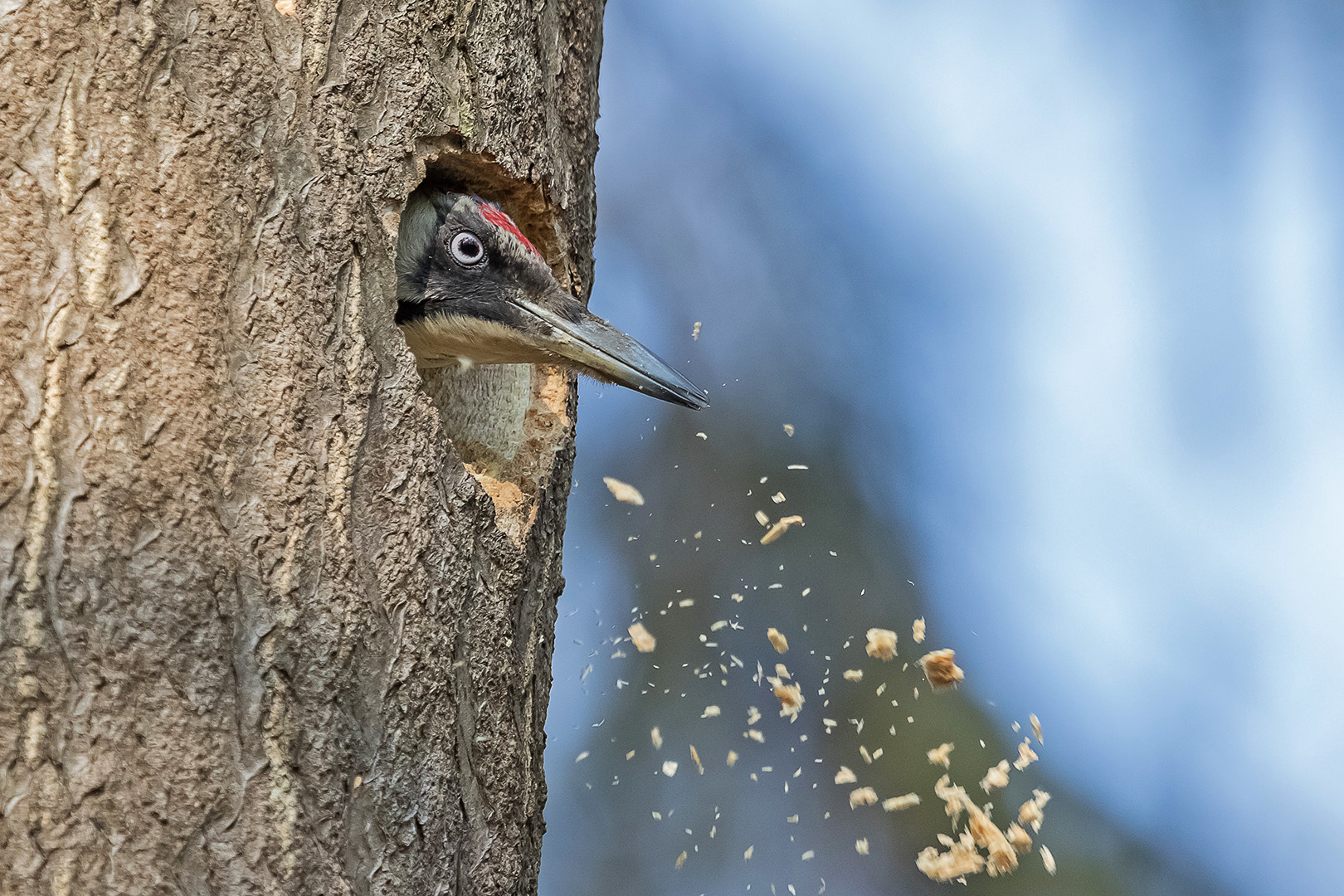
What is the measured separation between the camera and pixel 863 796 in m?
3.81

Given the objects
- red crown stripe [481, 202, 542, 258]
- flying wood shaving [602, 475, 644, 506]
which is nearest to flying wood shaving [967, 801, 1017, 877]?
red crown stripe [481, 202, 542, 258]

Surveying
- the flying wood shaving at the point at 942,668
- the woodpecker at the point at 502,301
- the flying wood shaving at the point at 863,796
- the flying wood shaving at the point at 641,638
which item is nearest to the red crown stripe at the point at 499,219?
the woodpecker at the point at 502,301

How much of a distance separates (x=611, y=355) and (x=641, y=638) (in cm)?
242

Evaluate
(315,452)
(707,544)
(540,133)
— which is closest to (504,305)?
(540,133)

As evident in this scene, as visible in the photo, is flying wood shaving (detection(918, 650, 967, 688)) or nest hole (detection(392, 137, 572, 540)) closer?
nest hole (detection(392, 137, 572, 540))

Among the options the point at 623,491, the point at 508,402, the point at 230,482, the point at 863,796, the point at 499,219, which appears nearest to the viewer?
the point at 230,482

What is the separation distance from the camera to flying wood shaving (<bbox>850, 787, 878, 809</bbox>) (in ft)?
12.4

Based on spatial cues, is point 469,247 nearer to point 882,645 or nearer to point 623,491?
point 882,645

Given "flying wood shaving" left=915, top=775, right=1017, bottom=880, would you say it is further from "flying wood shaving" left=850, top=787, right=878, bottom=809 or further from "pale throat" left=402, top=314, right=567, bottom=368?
"pale throat" left=402, top=314, right=567, bottom=368

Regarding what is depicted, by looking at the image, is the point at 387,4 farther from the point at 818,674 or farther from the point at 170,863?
the point at 818,674

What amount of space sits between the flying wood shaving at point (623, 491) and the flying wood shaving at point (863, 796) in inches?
52.5

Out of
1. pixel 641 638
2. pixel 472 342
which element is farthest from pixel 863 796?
pixel 472 342

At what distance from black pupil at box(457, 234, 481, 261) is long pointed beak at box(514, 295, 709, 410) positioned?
0.09 m

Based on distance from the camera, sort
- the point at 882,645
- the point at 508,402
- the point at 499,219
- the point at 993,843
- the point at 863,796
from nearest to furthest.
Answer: the point at 499,219 < the point at 508,402 < the point at 993,843 < the point at 882,645 < the point at 863,796
